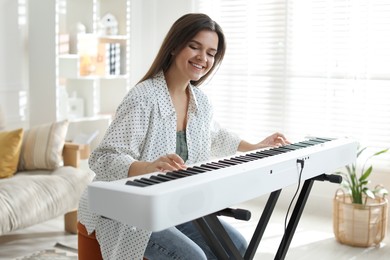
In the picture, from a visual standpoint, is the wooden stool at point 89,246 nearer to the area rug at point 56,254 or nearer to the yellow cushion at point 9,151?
the area rug at point 56,254

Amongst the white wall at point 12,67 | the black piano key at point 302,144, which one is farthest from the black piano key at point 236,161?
the white wall at point 12,67

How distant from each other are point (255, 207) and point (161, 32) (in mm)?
1707

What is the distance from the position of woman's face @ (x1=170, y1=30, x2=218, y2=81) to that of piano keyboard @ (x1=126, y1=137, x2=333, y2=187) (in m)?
0.40

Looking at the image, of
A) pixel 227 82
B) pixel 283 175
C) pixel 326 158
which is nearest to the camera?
pixel 283 175

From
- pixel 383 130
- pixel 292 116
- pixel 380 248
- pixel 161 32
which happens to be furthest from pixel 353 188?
pixel 161 32

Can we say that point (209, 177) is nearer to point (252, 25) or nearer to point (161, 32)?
point (252, 25)

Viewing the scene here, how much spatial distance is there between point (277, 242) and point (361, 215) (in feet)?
1.75

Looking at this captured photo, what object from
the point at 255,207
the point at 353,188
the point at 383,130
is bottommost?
the point at 255,207

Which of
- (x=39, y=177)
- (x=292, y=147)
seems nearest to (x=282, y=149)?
(x=292, y=147)

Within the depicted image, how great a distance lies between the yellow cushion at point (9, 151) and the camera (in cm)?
392

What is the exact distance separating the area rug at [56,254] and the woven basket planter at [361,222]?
161 centimetres

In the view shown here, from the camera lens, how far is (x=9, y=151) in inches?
156

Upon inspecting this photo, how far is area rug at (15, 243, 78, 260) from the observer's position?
3479mm

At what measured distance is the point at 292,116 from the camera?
4.71 metres
